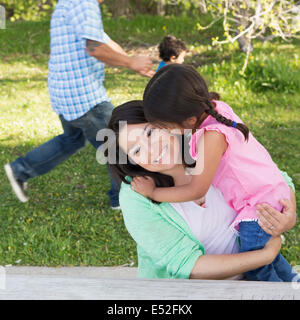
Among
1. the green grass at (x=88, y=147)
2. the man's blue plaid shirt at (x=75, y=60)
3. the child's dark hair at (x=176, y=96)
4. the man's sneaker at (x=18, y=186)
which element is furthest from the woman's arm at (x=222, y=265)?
the man's sneaker at (x=18, y=186)

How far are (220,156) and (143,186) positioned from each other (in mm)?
390

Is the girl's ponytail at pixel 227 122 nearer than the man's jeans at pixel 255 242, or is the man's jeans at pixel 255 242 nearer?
the man's jeans at pixel 255 242

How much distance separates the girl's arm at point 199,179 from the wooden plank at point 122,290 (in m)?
0.51

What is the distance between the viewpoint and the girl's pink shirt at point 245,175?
1.62 metres

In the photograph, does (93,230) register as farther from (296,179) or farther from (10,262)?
(296,179)

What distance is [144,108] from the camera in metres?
1.50

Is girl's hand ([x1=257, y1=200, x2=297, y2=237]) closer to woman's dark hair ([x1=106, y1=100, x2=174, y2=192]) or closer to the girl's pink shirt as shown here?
the girl's pink shirt

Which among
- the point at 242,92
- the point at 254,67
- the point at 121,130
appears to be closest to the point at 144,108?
the point at 121,130

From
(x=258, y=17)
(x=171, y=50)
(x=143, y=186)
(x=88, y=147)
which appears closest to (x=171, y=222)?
(x=143, y=186)

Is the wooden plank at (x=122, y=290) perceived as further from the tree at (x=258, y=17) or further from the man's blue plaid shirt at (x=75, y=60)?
the tree at (x=258, y=17)

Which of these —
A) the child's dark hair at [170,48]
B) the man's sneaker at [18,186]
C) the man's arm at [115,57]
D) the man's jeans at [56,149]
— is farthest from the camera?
the child's dark hair at [170,48]

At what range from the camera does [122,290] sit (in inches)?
36.1

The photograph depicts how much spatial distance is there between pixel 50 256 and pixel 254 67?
426 centimetres

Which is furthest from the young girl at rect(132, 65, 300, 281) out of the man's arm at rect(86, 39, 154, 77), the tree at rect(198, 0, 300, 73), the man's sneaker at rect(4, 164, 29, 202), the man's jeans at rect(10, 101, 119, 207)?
the tree at rect(198, 0, 300, 73)
